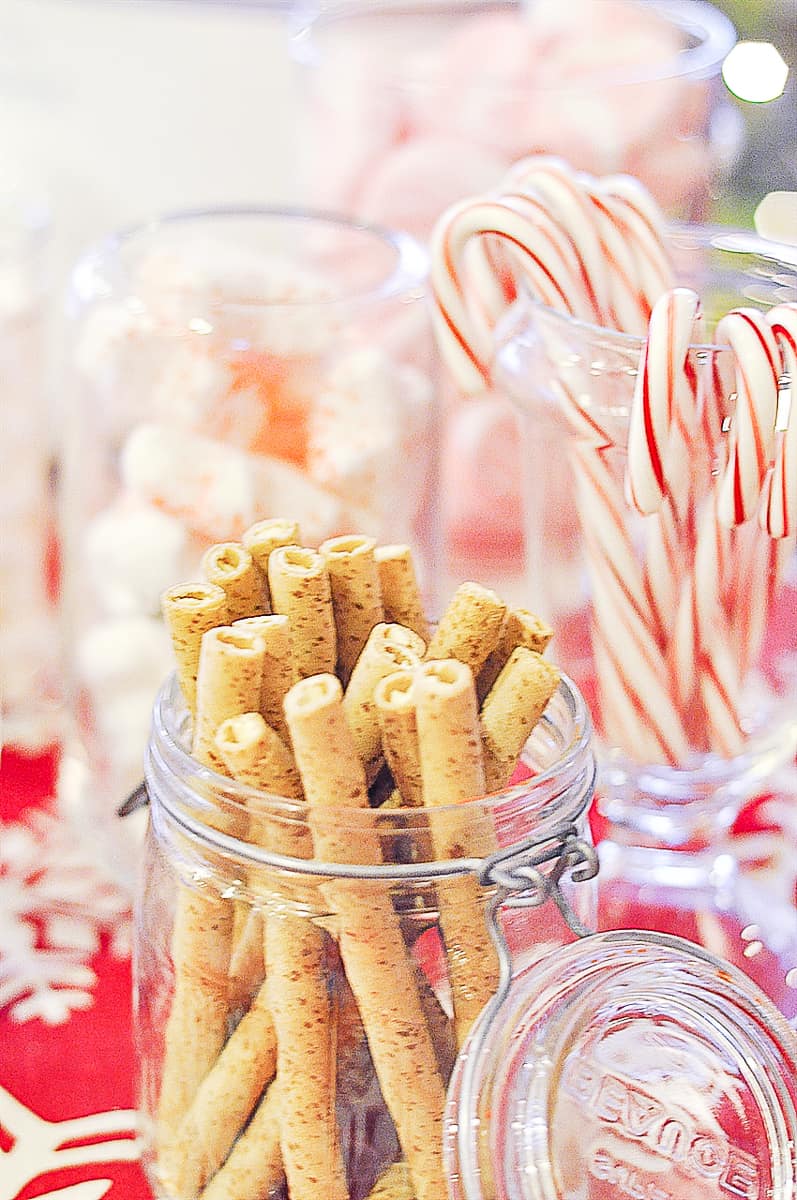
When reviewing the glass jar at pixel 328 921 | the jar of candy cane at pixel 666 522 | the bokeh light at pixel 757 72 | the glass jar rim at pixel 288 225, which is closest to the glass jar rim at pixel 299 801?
the glass jar at pixel 328 921

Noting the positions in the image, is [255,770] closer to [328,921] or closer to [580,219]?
[328,921]

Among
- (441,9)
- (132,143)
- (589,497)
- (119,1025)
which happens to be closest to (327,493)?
(589,497)

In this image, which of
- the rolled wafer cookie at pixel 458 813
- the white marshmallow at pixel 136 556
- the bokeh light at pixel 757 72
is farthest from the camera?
the bokeh light at pixel 757 72

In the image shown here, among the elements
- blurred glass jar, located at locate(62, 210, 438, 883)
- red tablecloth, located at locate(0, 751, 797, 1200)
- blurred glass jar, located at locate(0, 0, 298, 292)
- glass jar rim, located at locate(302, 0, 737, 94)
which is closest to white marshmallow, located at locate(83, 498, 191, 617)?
blurred glass jar, located at locate(62, 210, 438, 883)

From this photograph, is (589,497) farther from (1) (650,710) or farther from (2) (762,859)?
(2) (762,859)

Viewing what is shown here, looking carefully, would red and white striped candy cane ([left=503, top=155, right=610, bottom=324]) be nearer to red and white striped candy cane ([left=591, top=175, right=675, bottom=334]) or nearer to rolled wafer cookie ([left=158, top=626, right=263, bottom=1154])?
red and white striped candy cane ([left=591, top=175, right=675, bottom=334])

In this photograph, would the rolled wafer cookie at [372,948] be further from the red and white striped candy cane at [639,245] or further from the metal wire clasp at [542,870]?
the red and white striped candy cane at [639,245]
